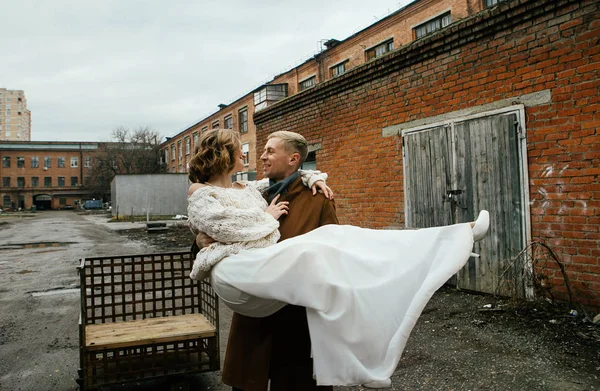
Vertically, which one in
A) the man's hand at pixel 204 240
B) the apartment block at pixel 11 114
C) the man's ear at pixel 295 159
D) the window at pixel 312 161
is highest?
the apartment block at pixel 11 114

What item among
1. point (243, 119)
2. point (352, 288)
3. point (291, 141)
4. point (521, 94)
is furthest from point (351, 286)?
point (243, 119)

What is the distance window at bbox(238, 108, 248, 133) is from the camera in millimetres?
36878

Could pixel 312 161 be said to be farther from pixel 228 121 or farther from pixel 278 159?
pixel 228 121

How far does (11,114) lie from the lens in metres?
120

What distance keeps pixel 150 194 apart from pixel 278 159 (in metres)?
36.5

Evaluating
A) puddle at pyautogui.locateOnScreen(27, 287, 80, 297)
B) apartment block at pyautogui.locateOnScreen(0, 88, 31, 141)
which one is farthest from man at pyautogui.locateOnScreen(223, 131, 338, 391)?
apartment block at pyautogui.locateOnScreen(0, 88, 31, 141)

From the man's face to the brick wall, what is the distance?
13.2 feet

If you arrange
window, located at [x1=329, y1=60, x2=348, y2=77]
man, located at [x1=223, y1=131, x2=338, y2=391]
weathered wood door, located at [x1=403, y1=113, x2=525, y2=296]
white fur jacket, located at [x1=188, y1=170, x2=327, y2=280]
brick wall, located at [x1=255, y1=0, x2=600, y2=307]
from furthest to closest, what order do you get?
window, located at [x1=329, y1=60, x2=348, y2=77]
weathered wood door, located at [x1=403, y1=113, x2=525, y2=296]
brick wall, located at [x1=255, y1=0, x2=600, y2=307]
man, located at [x1=223, y1=131, x2=338, y2=391]
white fur jacket, located at [x1=188, y1=170, x2=327, y2=280]

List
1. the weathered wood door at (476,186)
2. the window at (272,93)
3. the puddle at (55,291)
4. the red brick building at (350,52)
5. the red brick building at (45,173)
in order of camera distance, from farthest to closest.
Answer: the red brick building at (45,173) → the window at (272,93) → the red brick building at (350,52) → the puddle at (55,291) → the weathered wood door at (476,186)

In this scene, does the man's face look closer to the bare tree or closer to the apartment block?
the bare tree

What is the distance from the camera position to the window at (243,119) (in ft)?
121

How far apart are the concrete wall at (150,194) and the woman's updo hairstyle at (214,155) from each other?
35833 millimetres

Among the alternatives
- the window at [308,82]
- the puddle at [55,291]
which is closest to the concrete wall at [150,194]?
the window at [308,82]

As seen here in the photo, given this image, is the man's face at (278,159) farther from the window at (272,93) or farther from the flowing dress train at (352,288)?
the window at (272,93)
